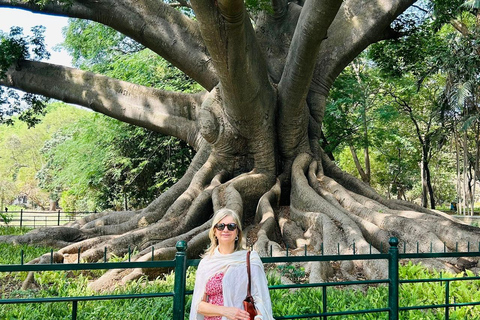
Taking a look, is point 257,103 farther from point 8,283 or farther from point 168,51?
point 8,283

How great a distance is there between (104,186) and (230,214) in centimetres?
1840

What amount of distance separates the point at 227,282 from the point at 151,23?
7268 mm

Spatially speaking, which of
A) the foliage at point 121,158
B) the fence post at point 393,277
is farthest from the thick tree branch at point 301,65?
the foliage at point 121,158

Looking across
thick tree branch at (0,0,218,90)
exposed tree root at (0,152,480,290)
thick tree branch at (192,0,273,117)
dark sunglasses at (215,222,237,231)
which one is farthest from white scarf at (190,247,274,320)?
thick tree branch at (0,0,218,90)

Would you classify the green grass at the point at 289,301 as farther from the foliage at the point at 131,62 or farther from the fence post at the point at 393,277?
the foliage at the point at 131,62

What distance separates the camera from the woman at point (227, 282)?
2.47 meters

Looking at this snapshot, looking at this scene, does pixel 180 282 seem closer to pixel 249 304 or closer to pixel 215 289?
pixel 215 289

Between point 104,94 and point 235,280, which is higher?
point 104,94

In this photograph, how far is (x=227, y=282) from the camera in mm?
2504

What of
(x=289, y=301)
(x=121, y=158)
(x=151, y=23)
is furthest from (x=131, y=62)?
(x=289, y=301)

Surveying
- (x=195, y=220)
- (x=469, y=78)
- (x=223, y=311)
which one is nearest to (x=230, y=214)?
(x=223, y=311)

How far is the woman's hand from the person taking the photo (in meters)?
2.43

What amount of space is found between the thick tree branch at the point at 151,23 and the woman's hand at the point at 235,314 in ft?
23.8

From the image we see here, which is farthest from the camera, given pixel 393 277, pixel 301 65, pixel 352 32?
pixel 352 32
